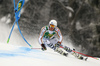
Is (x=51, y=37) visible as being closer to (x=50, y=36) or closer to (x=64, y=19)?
(x=50, y=36)

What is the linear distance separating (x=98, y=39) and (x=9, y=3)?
19.2ft

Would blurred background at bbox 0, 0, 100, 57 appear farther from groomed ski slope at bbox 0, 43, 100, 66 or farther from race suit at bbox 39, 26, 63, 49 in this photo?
groomed ski slope at bbox 0, 43, 100, 66

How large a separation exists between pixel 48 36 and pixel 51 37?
0.42 ft

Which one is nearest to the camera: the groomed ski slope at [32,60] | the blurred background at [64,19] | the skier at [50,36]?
the groomed ski slope at [32,60]

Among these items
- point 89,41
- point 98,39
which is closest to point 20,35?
point 89,41

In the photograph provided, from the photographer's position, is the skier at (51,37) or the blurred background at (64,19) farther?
the blurred background at (64,19)

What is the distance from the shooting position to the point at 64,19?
783 cm

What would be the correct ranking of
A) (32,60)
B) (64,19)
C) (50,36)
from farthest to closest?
(64,19), (50,36), (32,60)

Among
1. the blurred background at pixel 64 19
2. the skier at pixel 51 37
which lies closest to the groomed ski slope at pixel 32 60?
the skier at pixel 51 37

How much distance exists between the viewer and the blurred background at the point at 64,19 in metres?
7.58

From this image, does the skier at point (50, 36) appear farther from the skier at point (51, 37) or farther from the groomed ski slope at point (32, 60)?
the groomed ski slope at point (32, 60)

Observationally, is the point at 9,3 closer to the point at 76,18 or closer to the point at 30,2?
the point at 30,2

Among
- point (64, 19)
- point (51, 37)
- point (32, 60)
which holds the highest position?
point (64, 19)

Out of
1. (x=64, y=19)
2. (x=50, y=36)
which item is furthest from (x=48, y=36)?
(x=64, y=19)
